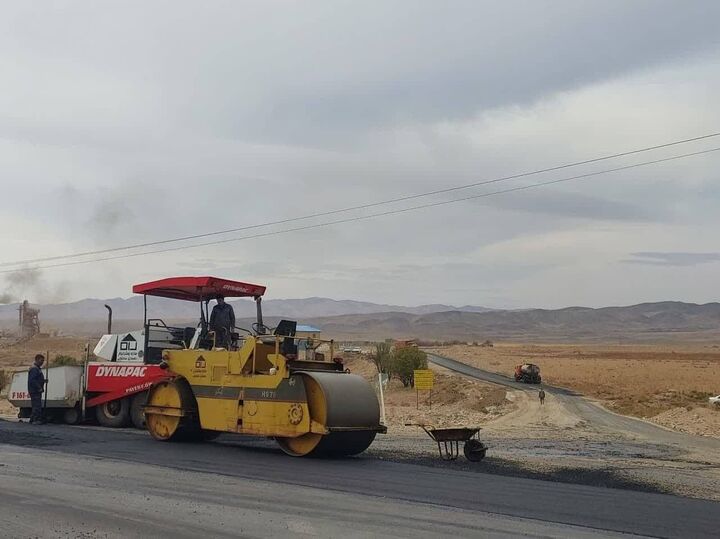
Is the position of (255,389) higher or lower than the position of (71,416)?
higher

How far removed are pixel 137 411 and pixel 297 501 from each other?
8534 millimetres

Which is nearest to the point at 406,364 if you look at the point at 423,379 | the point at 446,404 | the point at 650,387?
the point at 446,404

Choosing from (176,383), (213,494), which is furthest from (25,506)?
(176,383)

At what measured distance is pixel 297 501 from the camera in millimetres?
8625

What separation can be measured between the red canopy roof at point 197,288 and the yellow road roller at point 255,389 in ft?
0.06

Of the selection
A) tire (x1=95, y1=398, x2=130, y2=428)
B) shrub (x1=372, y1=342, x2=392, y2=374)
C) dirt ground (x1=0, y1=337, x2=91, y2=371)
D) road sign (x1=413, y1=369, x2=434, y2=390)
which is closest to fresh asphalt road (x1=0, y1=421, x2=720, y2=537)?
tire (x1=95, y1=398, x2=130, y2=428)

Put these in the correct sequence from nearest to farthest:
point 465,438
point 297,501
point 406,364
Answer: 1. point 297,501
2. point 465,438
3. point 406,364

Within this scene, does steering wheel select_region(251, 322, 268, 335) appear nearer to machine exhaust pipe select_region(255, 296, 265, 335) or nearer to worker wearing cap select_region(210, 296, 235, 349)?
machine exhaust pipe select_region(255, 296, 265, 335)

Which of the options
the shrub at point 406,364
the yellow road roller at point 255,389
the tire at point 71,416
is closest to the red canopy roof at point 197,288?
the yellow road roller at point 255,389

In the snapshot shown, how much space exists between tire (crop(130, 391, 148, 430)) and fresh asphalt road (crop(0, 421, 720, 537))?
12.3 ft

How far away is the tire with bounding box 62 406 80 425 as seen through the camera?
56.8ft

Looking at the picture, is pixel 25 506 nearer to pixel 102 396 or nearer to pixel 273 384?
pixel 273 384

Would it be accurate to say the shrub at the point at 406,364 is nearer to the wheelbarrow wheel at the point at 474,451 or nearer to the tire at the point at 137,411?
the tire at the point at 137,411

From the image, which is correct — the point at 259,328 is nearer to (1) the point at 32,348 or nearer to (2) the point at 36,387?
(2) the point at 36,387
